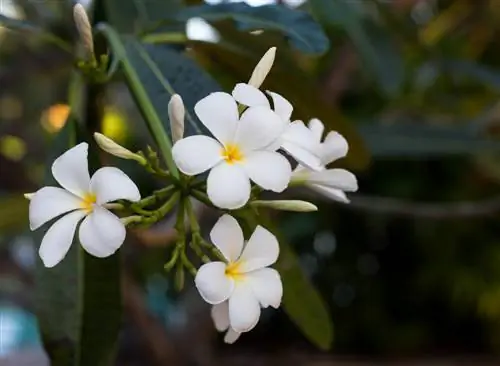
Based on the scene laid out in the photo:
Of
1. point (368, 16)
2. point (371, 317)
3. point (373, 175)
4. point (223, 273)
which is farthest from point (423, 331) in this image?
point (223, 273)

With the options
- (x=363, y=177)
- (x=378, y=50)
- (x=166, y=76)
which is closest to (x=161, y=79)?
(x=166, y=76)

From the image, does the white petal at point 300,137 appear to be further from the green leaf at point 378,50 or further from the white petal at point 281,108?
the green leaf at point 378,50

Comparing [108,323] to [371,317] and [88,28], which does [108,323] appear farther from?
[371,317]

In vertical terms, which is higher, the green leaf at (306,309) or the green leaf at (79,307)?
the green leaf at (79,307)

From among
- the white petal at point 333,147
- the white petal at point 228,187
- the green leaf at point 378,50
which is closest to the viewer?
the white petal at point 228,187

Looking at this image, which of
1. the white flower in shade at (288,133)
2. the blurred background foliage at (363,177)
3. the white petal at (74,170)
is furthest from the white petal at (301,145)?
→ the blurred background foliage at (363,177)

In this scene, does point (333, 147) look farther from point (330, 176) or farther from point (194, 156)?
point (194, 156)

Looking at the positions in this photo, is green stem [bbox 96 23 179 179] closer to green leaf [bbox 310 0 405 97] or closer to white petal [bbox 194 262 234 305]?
white petal [bbox 194 262 234 305]
